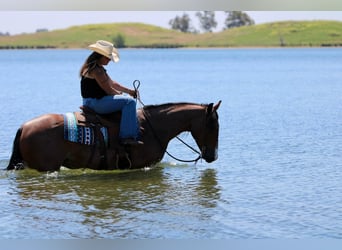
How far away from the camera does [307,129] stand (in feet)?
53.7

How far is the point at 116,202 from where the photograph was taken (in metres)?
8.55

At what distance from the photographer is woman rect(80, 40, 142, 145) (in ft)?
31.3

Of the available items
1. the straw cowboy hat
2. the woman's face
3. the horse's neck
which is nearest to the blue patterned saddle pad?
the woman's face

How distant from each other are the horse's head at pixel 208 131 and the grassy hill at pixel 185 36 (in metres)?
76.0

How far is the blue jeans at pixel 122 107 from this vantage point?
9.70 metres

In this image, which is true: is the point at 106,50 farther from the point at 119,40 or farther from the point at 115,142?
the point at 119,40

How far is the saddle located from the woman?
0.09 metres

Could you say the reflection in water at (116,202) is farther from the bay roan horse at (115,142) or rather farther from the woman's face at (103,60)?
the woman's face at (103,60)

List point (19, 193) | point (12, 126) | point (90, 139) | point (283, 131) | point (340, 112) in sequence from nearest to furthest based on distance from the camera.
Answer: point (19, 193)
point (90, 139)
point (283, 131)
point (12, 126)
point (340, 112)

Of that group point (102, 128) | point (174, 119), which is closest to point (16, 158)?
point (102, 128)
